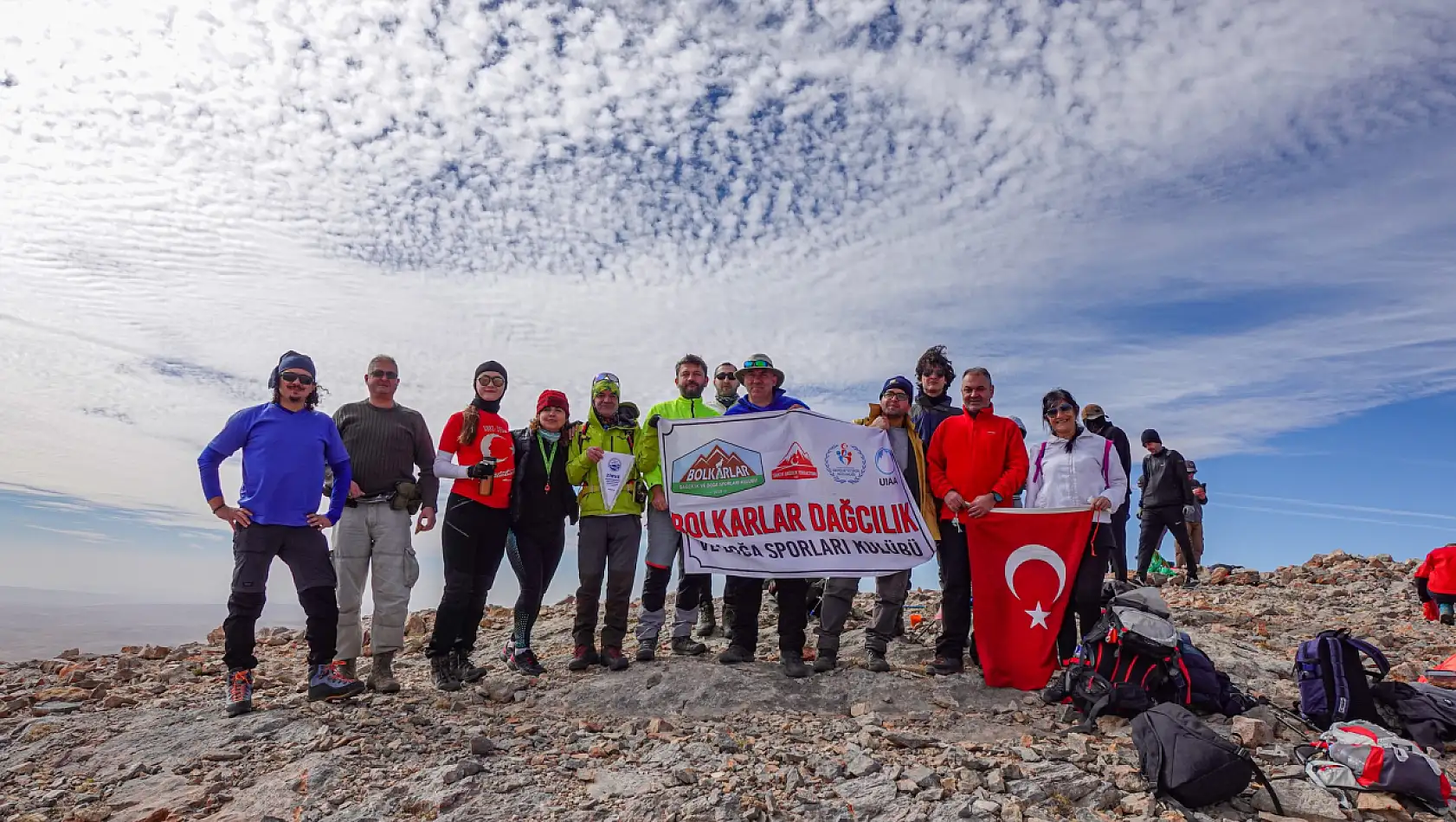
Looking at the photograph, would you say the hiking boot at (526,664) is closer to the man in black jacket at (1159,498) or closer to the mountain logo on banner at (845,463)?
the mountain logo on banner at (845,463)

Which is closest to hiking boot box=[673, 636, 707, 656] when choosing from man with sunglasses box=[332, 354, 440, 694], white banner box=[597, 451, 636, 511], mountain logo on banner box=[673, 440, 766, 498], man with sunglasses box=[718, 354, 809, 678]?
man with sunglasses box=[718, 354, 809, 678]

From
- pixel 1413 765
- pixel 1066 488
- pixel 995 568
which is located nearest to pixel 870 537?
pixel 995 568

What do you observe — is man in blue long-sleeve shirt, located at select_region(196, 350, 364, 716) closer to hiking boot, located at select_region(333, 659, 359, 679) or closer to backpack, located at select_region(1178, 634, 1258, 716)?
hiking boot, located at select_region(333, 659, 359, 679)

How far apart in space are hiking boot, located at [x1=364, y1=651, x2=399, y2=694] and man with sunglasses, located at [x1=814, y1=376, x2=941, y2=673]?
144 inches

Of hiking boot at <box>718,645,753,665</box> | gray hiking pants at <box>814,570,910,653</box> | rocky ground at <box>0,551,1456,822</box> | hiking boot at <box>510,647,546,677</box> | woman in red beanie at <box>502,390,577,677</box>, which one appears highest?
woman in red beanie at <box>502,390,577,677</box>

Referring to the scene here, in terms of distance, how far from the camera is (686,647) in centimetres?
733

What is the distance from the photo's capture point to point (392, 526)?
21.7 ft

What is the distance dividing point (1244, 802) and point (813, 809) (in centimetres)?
253

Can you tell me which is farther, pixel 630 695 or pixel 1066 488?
pixel 1066 488

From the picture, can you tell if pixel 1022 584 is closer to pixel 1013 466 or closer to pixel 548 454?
pixel 1013 466

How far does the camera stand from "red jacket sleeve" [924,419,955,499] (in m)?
6.91

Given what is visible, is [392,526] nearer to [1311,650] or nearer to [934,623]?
[934,623]

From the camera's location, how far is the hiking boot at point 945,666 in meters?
6.77

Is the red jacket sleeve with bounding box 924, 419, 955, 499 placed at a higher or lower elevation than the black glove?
lower
